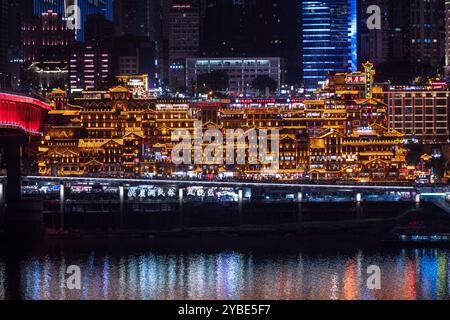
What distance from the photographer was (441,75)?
521 ft

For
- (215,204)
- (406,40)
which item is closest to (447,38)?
(406,40)

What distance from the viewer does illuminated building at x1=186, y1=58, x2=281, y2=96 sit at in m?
174

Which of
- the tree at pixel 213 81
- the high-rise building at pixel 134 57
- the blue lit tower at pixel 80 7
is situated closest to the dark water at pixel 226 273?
the tree at pixel 213 81

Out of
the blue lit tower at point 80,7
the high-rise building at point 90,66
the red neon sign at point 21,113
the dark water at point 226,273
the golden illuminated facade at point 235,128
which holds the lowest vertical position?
the dark water at point 226,273

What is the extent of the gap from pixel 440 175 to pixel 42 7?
84.4m

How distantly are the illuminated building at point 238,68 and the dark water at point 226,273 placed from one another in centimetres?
8099

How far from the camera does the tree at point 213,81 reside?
16512cm

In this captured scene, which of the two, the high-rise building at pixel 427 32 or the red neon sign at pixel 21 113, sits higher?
the high-rise building at pixel 427 32

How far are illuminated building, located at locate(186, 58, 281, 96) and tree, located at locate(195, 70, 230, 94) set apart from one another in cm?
469

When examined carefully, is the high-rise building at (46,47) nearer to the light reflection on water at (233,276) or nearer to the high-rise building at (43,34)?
the high-rise building at (43,34)

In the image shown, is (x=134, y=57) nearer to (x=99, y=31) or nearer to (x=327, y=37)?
(x=99, y=31)

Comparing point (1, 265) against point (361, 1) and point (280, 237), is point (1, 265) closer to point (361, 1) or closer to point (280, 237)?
point (280, 237)

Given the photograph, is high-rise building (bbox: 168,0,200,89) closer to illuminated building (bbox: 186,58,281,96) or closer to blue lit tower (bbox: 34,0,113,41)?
illuminated building (bbox: 186,58,281,96)

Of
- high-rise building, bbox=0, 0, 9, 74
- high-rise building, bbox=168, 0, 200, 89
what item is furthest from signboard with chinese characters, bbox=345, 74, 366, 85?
high-rise building, bbox=0, 0, 9, 74
